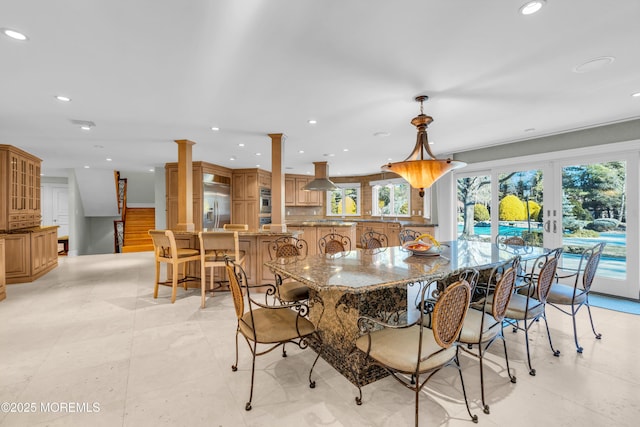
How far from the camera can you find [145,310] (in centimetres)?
347

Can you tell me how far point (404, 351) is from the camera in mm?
1556

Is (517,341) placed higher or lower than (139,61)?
lower

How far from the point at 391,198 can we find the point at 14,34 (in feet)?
25.3

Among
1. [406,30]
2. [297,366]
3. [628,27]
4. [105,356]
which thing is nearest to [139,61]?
[406,30]

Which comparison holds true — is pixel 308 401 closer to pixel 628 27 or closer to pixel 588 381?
pixel 588 381

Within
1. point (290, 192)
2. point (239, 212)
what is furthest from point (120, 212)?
point (290, 192)

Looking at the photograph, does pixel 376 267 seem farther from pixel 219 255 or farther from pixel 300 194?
pixel 300 194

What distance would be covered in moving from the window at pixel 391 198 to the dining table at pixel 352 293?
18.8 feet

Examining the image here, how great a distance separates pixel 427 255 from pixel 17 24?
3249mm

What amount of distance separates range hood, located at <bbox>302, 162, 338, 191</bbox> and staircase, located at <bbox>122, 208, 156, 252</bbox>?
565 cm

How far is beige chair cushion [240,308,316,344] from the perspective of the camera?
1.79 m

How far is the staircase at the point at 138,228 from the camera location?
28.9 feet

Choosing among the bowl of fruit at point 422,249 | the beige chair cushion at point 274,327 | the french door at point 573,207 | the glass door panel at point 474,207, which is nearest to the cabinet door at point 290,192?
the glass door panel at point 474,207

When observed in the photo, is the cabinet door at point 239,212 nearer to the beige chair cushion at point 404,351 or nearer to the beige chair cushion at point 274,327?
the beige chair cushion at point 274,327
